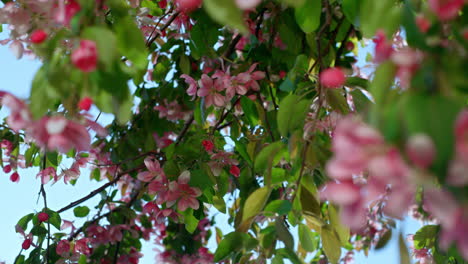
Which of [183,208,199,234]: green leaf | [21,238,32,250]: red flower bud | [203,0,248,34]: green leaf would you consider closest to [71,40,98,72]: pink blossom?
[203,0,248,34]: green leaf

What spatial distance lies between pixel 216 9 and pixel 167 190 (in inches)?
28.7

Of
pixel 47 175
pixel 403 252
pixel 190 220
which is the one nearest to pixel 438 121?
pixel 403 252

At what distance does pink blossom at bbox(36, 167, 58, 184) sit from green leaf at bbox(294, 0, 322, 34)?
92cm

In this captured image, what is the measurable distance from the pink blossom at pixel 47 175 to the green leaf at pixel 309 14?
3.01 feet

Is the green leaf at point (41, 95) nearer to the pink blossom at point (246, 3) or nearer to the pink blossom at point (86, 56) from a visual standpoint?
the pink blossom at point (86, 56)

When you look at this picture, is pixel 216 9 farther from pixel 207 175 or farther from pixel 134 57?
pixel 207 175

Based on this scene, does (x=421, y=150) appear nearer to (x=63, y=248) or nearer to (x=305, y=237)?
(x=305, y=237)

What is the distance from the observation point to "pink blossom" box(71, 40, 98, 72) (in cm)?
47

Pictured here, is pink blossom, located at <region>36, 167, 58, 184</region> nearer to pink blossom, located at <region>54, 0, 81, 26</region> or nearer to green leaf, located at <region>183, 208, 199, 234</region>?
green leaf, located at <region>183, 208, 199, 234</region>

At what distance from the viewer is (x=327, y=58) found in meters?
1.39

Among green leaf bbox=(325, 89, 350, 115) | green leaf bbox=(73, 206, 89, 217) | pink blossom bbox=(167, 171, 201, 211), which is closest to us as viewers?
green leaf bbox=(325, 89, 350, 115)

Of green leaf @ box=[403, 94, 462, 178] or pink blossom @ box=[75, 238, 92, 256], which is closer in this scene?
green leaf @ box=[403, 94, 462, 178]

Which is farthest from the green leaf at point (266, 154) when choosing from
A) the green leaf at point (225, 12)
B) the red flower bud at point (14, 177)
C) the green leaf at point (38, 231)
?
the red flower bud at point (14, 177)

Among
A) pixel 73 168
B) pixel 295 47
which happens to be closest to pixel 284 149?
pixel 295 47
